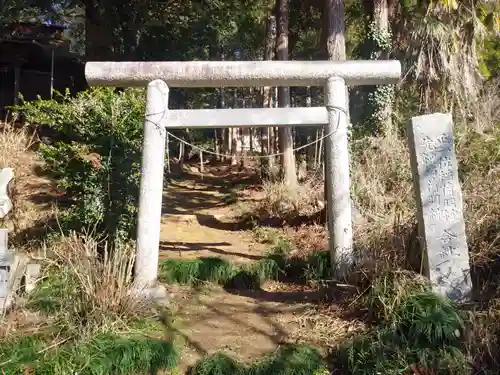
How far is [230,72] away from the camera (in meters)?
5.93

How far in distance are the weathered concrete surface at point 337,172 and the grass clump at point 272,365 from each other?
4.97 ft

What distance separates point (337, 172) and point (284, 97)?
6411 mm

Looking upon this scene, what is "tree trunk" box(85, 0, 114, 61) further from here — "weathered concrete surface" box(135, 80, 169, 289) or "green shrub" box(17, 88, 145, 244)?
"weathered concrete surface" box(135, 80, 169, 289)

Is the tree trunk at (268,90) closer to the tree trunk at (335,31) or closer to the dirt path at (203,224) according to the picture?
the dirt path at (203,224)

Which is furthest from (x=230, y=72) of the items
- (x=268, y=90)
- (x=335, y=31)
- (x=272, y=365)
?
(x=268, y=90)

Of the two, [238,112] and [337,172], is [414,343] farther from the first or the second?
[238,112]

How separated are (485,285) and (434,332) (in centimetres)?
110

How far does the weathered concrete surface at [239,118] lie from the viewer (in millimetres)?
5883

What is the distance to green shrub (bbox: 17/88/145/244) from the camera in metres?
6.77

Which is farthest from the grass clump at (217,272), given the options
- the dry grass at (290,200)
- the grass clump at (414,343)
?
the dry grass at (290,200)

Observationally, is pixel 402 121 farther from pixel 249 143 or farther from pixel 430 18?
pixel 249 143

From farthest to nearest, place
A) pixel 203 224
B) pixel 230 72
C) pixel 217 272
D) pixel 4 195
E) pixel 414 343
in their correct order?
pixel 203 224, pixel 217 272, pixel 230 72, pixel 4 195, pixel 414 343

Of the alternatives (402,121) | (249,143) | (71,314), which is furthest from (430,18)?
(249,143)

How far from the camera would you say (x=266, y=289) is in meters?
6.79
